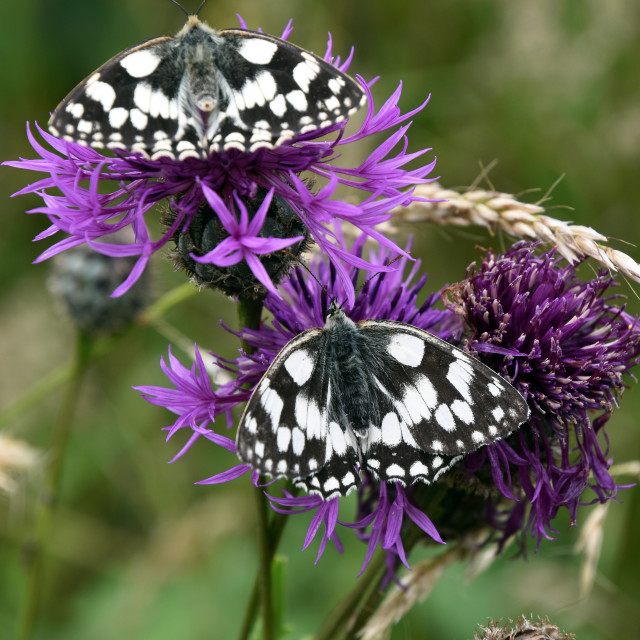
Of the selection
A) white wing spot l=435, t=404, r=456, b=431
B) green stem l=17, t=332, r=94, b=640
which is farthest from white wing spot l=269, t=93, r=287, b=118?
green stem l=17, t=332, r=94, b=640

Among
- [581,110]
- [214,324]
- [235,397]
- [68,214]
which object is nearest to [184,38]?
[68,214]

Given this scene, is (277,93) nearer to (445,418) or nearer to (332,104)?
(332,104)

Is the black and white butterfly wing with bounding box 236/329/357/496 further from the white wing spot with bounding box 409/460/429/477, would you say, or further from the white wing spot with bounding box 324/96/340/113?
the white wing spot with bounding box 324/96/340/113

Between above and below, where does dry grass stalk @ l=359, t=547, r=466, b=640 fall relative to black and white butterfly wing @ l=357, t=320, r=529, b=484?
below

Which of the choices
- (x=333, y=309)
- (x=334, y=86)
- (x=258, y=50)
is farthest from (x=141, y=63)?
(x=333, y=309)

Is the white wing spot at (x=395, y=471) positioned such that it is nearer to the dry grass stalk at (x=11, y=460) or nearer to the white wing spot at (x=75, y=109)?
the white wing spot at (x=75, y=109)

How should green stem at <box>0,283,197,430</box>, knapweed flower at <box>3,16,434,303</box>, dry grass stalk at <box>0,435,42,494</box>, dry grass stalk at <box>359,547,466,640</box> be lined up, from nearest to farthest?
knapweed flower at <box>3,16,434,303</box> → dry grass stalk at <box>359,547,466,640</box> → dry grass stalk at <box>0,435,42,494</box> → green stem at <box>0,283,197,430</box>
